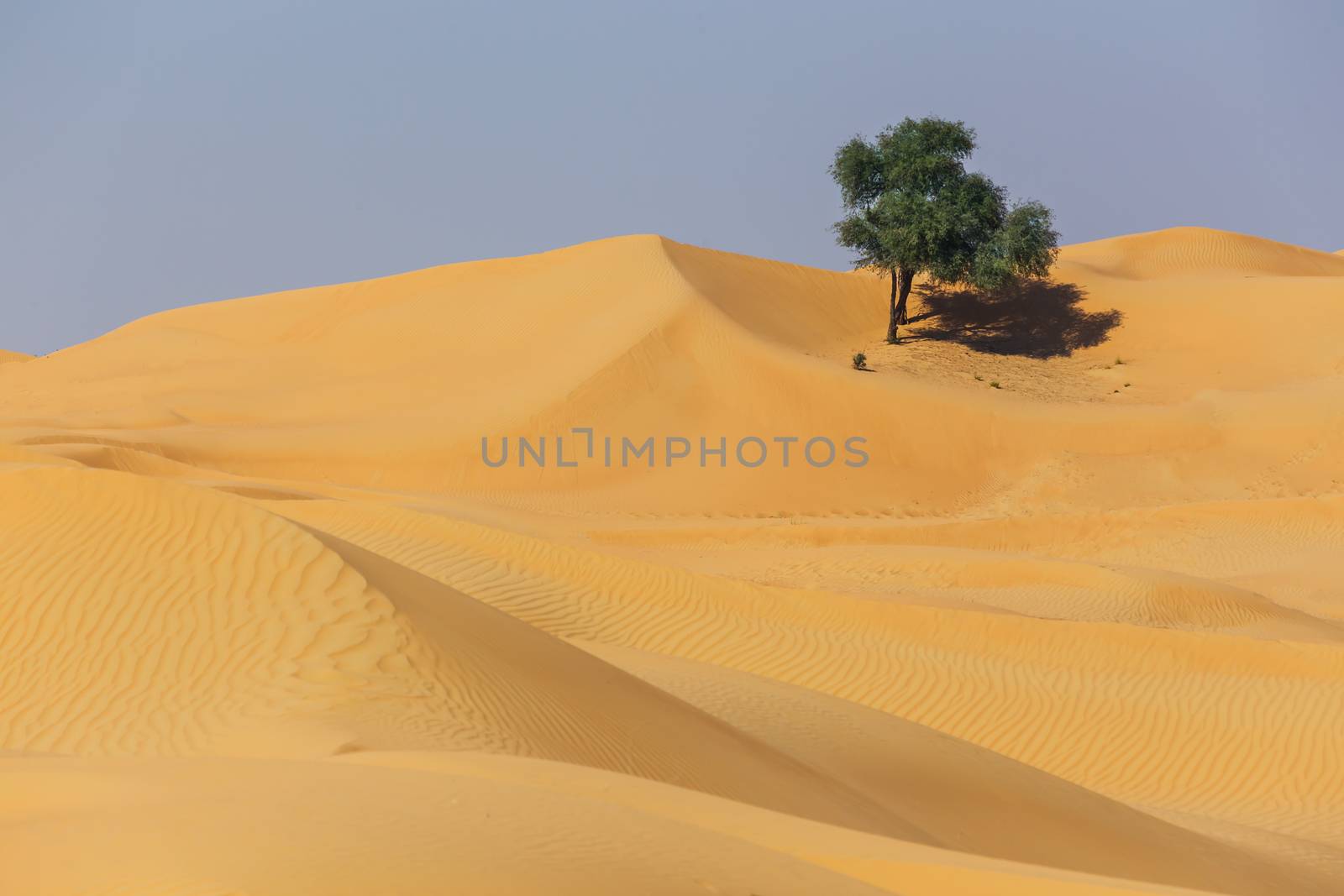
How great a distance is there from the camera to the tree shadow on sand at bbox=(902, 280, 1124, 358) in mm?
37062

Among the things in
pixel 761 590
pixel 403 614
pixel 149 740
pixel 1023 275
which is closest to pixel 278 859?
pixel 149 740

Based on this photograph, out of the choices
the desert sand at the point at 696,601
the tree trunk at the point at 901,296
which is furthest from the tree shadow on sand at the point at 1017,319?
the tree trunk at the point at 901,296

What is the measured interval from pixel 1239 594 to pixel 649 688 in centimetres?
1184

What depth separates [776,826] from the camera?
20.2ft

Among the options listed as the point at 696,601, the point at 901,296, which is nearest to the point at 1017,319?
the point at 901,296

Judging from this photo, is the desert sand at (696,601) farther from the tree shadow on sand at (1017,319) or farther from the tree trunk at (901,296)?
the tree trunk at (901,296)

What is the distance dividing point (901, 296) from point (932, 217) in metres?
3.41

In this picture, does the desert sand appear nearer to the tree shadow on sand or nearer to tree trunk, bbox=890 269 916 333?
the tree shadow on sand

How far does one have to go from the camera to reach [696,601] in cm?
1611

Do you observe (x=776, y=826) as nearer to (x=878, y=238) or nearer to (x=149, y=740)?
(x=149, y=740)

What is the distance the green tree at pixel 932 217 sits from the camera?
3566cm

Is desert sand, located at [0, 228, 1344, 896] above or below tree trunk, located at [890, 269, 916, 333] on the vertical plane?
below

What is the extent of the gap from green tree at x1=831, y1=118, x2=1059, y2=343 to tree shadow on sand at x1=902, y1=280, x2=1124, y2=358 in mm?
1127

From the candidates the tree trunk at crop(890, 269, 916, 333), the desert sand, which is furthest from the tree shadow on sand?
the tree trunk at crop(890, 269, 916, 333)
